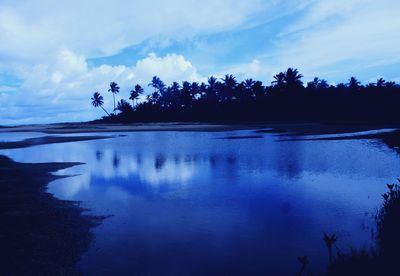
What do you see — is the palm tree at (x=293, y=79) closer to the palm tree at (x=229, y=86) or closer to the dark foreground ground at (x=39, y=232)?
the palm tree at (x=229, y=86)

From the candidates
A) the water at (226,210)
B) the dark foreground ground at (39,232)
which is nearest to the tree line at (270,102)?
the water at (226,210)

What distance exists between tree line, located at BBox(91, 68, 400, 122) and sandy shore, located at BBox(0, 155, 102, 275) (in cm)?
7762

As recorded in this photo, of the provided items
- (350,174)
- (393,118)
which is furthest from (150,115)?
(350,174)

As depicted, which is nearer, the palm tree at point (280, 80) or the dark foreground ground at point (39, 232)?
the dark foreground ground at point (39, 232)

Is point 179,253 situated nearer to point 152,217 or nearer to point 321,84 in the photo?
point 152,217

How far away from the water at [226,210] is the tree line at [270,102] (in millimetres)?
60744

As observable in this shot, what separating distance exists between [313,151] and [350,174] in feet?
34.9

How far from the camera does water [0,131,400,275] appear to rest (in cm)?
905

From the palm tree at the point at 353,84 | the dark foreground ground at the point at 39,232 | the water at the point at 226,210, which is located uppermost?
the palm tree at the point at 353,84

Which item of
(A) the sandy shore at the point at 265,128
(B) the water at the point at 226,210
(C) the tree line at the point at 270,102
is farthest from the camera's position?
(C) the tree line at the point at 270,102

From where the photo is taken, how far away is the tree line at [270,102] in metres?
81.1

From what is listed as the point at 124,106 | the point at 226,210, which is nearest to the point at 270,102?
the point at 124,106

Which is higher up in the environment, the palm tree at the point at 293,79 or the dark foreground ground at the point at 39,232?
the palm tree at the point at 293,79

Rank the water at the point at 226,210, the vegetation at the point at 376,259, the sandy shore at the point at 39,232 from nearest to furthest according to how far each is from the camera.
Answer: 1. the vegetation at the point at 376,259
2. the sandy shore at the point at 39,232
3. the water at the point at 226,210
